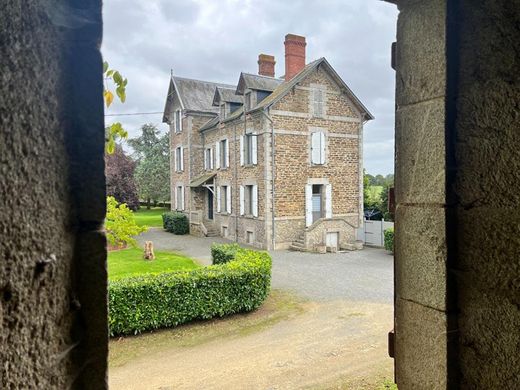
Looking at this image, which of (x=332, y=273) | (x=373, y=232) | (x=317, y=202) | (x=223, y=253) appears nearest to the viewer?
(x=223, y=253)

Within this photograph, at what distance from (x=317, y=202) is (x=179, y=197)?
34.2 feet

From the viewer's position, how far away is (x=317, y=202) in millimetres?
17344

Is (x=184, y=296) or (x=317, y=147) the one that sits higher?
(x=317, y=147)

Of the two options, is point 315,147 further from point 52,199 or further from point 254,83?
point 52,199

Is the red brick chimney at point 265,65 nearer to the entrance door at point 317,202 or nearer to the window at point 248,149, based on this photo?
the window at point 248,149

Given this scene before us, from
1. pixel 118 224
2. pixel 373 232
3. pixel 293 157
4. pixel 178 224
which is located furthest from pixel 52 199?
pixel 178 224

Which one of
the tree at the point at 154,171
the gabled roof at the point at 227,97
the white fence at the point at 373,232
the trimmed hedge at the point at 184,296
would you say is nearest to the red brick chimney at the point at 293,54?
the gabled roof at the point at 227,97

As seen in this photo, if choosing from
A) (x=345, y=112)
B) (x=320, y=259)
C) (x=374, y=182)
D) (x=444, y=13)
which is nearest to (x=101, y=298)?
(x=444, y=13)

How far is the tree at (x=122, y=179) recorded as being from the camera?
2788 cm

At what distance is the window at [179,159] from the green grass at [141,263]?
27.5 ft

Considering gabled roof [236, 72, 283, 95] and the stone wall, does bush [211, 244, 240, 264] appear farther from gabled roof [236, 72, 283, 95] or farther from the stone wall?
the stone wall

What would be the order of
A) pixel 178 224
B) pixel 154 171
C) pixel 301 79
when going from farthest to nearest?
pixel 154 171 → pixel 178 224 → pixel 301 79

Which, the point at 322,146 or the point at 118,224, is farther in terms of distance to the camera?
the point at 322,146

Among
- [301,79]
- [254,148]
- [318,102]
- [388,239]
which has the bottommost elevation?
[388,239]
